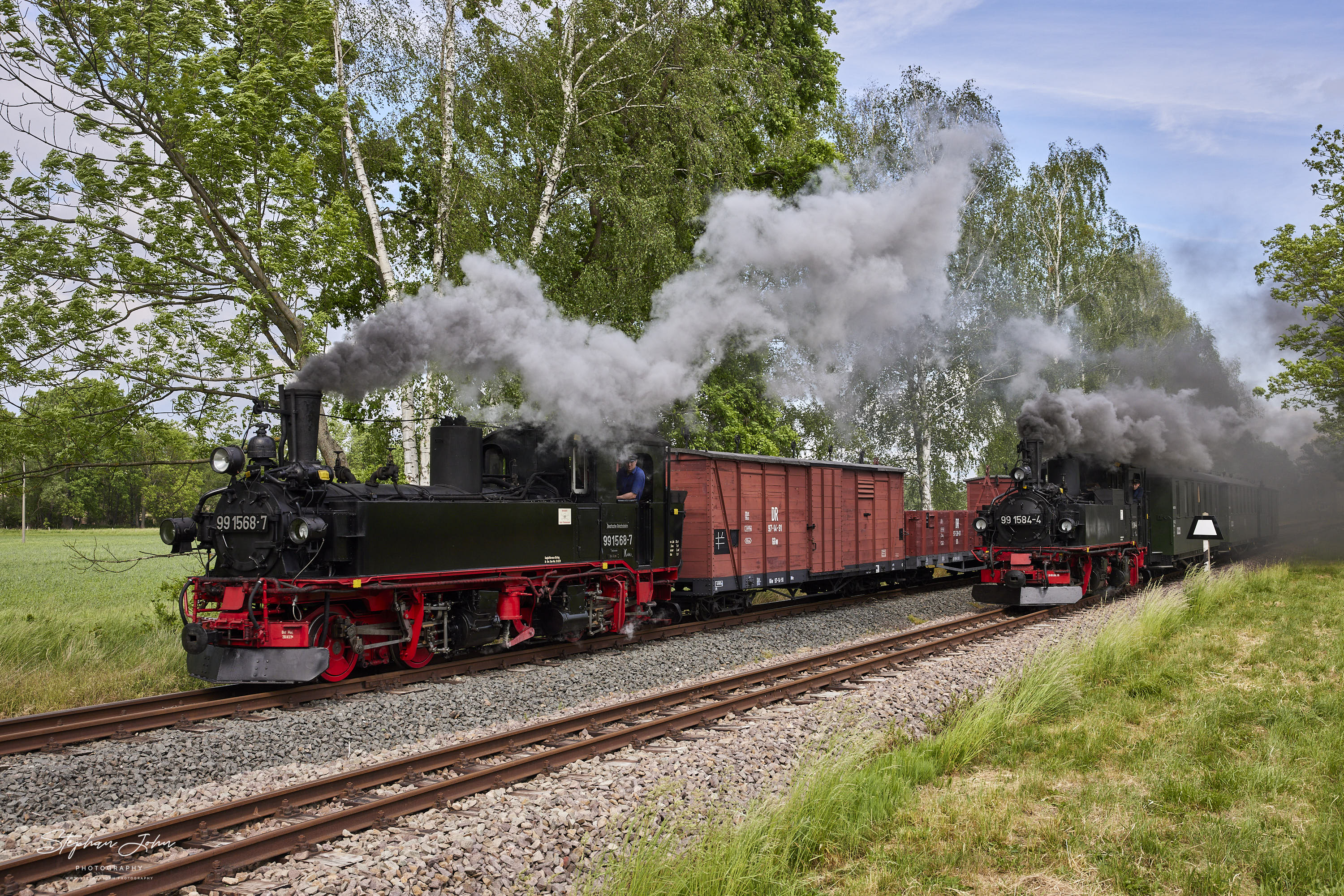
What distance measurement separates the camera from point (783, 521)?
1467 centimetres

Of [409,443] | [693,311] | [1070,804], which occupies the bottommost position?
[1070,804]

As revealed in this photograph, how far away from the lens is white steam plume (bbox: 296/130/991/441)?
1037 centimetres

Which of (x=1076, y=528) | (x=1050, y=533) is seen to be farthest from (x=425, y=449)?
(x=1076, y=528)

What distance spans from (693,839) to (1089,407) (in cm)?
1335

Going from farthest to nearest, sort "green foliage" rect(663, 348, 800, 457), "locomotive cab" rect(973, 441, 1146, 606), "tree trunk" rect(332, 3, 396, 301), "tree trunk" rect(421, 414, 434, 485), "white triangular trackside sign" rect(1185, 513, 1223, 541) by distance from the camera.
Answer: "green foliage" rect(663, 348, 800, 457), "white triangular trackside sign" rect(1185, 513, 1223, 541), "locomotive cab" rect(973, 441, 1146, 606), "tree trunk" rect(421, 414, 434, 485), "tree trunk" rect(332, 3, 396, 301)

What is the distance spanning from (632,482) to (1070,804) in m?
7.29

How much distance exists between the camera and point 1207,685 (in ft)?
28.8

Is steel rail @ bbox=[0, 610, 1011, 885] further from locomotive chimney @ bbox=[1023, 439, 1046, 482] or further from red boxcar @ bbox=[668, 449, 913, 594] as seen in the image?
locomotive chimney @ bbox=[1023, 439, 1046, 482]

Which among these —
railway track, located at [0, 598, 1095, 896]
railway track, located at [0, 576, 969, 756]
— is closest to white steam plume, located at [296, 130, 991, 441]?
railway track, located at [0, 576, 969, 756]

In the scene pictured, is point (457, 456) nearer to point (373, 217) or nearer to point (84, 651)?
point (84, 651)

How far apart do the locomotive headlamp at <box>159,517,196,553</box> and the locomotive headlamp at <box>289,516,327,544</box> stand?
1.38 m

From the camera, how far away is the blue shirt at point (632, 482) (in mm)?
11930

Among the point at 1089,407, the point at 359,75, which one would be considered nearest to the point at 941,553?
the point at 1089,407

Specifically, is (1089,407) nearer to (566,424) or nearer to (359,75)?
(566,424)
